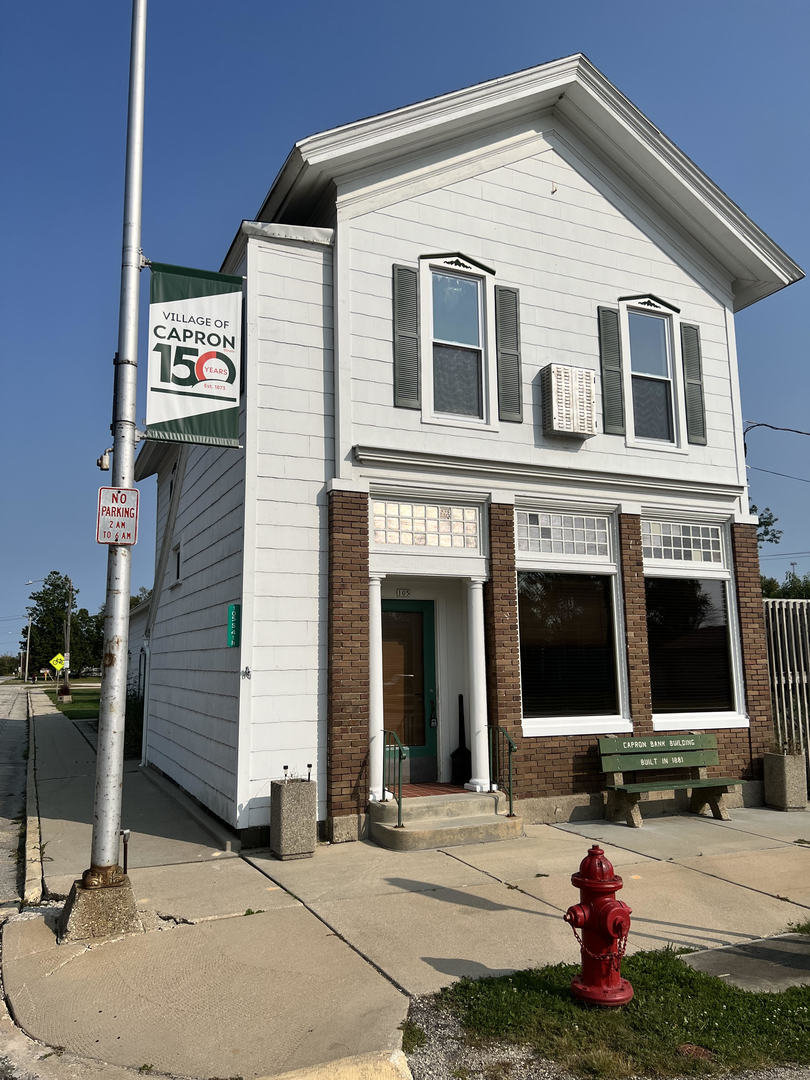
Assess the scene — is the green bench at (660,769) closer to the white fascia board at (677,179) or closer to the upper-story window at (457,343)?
the upper-story window at (457,343)

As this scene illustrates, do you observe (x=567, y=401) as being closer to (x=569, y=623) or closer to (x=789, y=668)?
(x=569, y=623)

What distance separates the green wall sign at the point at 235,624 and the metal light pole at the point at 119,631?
2.40 meters

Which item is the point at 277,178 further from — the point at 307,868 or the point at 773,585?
the point at 773,585

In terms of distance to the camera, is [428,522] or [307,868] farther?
→ [428,522]

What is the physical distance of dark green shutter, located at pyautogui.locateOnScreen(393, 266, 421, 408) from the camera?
999 centimetres

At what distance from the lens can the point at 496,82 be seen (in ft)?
34.7

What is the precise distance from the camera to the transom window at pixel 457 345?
10.4 meters

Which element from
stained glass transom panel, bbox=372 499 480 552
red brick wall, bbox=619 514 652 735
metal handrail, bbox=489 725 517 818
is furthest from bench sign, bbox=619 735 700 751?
stained glass transom panel, bbox=372 499 480 552

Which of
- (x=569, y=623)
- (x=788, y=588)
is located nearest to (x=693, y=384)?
(x=569, y=623)

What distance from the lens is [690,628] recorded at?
1163 centimetres

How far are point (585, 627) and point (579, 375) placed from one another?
132 inches

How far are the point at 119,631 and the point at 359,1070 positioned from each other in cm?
363

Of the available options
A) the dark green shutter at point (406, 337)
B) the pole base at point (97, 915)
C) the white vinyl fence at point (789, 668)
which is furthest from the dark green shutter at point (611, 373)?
the pole base at point (97, 915)

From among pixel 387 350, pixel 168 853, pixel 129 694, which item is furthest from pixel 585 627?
pixel 129 694
